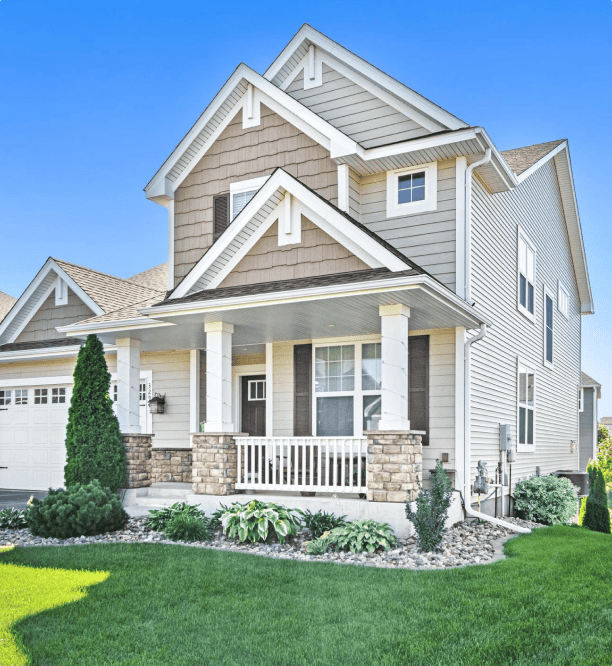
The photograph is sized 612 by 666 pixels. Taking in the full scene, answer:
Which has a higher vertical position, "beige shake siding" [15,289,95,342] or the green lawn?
"beige shake siding" [15,289,95,342]

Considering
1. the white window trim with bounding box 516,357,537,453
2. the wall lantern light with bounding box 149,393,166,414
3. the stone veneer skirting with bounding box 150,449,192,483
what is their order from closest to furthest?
the stone veneer skirting with bounding box 150,449,192,483 → the wall lantern light with bounding box 149,393,166,414 → the white window trim with bounding box 516,357,537,453

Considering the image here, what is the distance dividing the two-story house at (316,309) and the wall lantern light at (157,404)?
140 mm

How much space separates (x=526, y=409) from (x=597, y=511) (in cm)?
249

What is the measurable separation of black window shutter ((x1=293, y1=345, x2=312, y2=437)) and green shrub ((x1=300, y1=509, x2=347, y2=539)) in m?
2.57

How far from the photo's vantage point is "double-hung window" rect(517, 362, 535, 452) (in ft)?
47.5

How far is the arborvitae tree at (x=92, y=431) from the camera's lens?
1126cm

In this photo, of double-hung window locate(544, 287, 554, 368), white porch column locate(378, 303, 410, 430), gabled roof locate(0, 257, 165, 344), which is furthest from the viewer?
double-hung window locate(544, 287, 554, 368)

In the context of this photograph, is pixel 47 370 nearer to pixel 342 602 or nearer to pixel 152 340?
pixel 152 340

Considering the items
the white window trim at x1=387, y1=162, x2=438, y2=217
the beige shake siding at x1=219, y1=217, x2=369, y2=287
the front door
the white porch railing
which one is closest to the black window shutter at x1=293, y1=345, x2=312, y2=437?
the white porch railing

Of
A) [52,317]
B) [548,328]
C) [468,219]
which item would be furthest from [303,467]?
[548,328]

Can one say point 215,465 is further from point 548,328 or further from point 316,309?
point 548,328

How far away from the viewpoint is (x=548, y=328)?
17.4 metres

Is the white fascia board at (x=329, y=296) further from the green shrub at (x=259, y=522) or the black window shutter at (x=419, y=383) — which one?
the green shrub at (x=259, y=522)

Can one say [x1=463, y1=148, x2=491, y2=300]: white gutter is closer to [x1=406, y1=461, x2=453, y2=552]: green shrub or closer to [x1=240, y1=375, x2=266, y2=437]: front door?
[x1=406, y1=461, x2=453, y2=552]: green shrub
